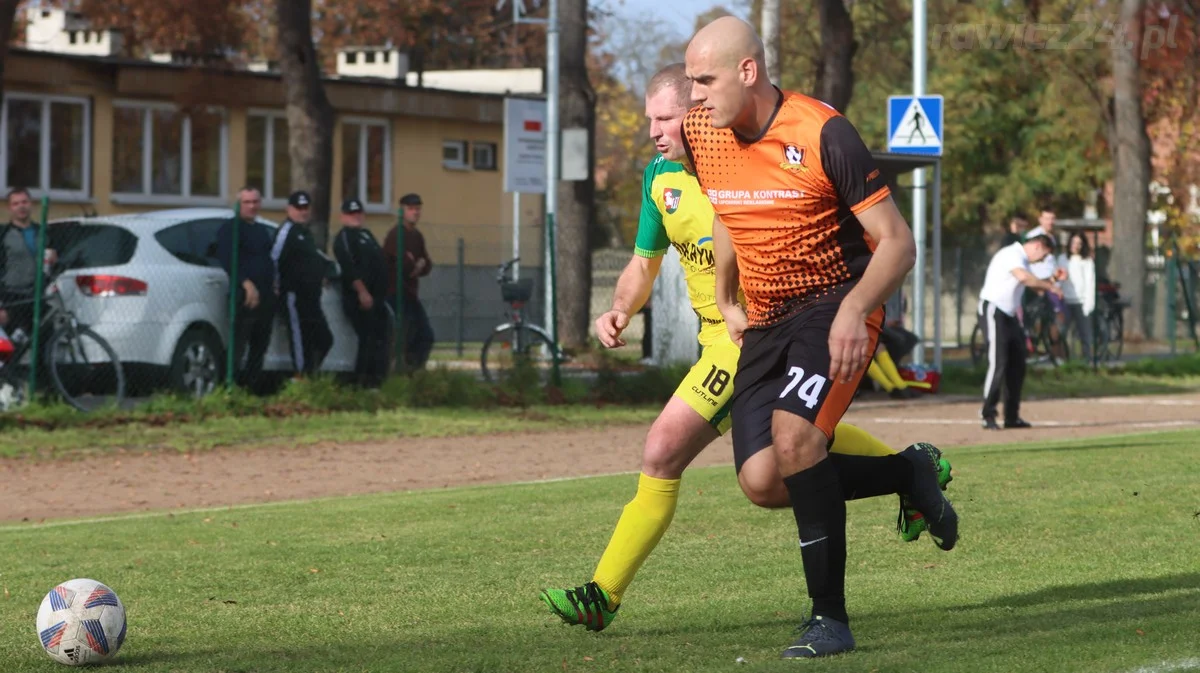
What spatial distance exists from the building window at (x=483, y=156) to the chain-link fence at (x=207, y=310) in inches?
924

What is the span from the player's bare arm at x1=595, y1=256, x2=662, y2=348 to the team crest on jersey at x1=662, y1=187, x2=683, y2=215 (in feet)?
0.73

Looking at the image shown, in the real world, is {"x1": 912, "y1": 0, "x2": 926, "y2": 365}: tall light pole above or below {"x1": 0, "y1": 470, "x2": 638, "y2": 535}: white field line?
above

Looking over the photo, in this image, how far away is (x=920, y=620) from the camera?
6.18 metres

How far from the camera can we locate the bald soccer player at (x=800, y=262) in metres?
5.38

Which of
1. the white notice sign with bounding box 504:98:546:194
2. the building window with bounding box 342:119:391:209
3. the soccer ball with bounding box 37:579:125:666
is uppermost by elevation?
the building window with bounding box 342:119:391:209

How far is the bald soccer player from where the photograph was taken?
17.6ft

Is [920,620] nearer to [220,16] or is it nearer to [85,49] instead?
[220,16]

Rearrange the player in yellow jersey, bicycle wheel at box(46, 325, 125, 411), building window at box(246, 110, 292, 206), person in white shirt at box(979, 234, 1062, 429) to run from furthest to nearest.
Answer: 1. building window at box(246, 110, 292, 206)
2. person in white shirt at box(979, 234, 1062, 429)
3. bicycle wheel at box(46, 325, 125, 411)
4. the player in yellow jersey

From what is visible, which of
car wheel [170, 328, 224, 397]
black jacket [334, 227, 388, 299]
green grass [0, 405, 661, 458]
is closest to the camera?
green grass [0, 405, 661, 458]

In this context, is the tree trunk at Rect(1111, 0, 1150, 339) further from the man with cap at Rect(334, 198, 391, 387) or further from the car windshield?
the car windshield

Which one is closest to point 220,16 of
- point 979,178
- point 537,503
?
point 537,503

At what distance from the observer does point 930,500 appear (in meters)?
6.32

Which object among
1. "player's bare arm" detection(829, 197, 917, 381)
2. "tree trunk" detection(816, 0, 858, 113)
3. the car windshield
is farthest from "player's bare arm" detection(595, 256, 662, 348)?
"tree trunk" detection(816, 0, 858, 113)

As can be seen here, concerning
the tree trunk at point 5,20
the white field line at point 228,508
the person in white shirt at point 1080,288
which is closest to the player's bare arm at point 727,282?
the white field line at point 228,508
